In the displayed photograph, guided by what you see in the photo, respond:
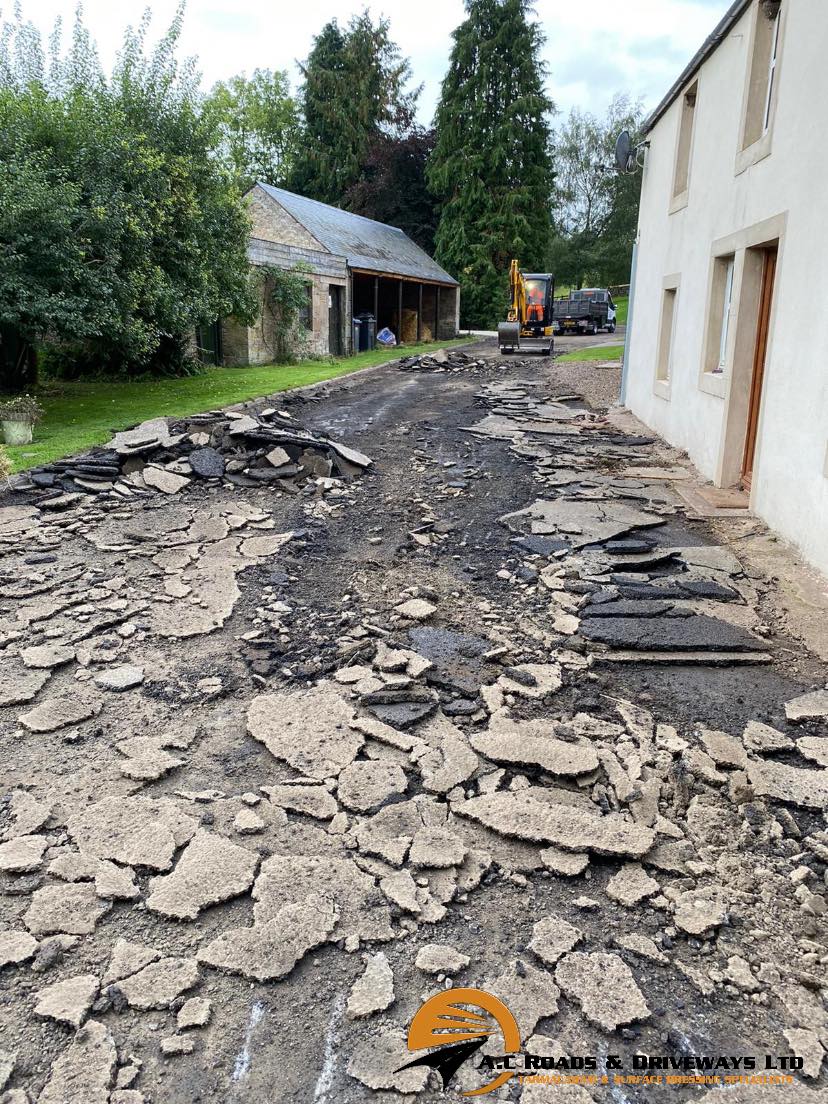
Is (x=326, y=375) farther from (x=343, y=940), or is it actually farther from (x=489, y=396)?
(x=343, y=940)

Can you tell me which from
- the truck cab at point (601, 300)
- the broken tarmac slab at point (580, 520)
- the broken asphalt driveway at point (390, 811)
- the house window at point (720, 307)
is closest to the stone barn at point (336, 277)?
the truck cab at point (601, 300)

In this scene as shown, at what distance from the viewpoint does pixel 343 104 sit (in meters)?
47.0

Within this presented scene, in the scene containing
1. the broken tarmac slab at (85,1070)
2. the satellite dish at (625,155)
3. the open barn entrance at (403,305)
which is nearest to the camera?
the broken tarmac slab at (85,1070)

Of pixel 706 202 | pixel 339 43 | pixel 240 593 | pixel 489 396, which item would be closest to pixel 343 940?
pixel 240 593

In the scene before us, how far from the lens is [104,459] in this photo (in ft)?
30.9

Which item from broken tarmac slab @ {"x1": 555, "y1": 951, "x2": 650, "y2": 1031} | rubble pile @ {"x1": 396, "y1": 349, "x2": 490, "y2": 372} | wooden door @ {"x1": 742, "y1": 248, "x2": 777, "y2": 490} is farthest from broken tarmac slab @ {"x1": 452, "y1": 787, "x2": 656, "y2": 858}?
rubble pile @ {"x1": 396, "y1": 349, "x2": 490, "y2": 372}

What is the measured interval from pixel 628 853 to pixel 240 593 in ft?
12.2

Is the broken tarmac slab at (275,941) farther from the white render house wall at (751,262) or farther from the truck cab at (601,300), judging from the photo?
the truck cab at (601,300)

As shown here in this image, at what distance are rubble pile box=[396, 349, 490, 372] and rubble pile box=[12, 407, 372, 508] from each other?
1285 cm

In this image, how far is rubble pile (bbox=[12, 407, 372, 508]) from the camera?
8844mm

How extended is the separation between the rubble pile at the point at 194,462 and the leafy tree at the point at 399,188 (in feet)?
131

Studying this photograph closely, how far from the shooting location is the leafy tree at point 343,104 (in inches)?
1844

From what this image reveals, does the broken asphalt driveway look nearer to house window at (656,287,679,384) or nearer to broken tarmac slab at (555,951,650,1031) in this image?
broken tarmac slab at (555,951,650,1031)

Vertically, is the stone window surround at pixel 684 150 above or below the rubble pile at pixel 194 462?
above
